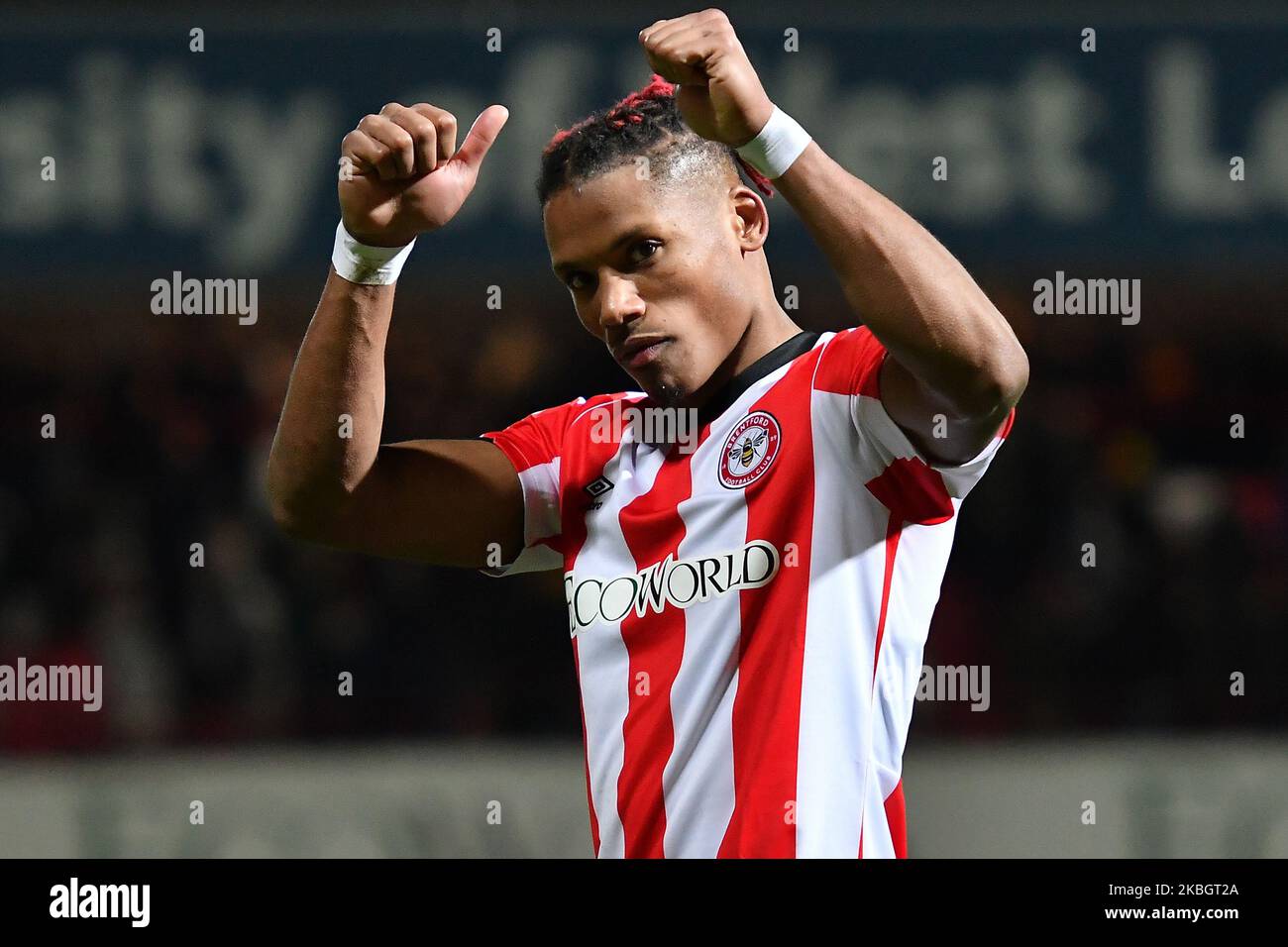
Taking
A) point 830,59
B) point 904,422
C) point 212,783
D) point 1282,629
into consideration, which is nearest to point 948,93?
point 830,59

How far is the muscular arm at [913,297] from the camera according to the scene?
1879 millimetres

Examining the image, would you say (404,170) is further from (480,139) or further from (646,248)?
(646,248)

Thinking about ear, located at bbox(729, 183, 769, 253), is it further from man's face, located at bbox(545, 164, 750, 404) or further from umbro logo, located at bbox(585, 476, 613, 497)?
umbro logo, located at bbox(585, 476, 613, 497)

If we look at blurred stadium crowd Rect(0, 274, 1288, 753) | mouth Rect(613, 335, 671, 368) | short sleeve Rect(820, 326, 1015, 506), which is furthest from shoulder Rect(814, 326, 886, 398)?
blurred stadium crowd Rect(0, 274, 1288, 753)

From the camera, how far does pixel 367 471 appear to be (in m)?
2.43

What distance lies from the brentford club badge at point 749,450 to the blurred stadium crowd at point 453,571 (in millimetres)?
3382

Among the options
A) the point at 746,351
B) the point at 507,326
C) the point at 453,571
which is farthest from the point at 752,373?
the point at 507,326

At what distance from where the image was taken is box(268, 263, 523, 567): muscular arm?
234cm

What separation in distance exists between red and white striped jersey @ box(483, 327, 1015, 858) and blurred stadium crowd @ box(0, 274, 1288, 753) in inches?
130

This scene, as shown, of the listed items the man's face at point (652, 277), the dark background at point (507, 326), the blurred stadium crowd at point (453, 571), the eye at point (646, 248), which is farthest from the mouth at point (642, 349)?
the dark background at point (507, 326)

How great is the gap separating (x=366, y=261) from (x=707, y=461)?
23.6 inches

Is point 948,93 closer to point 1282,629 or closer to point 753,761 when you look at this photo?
point 1282,629

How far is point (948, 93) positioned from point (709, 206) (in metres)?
4.20

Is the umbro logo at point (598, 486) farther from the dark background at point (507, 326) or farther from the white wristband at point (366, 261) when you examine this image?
the dark background at point (507, 326)
